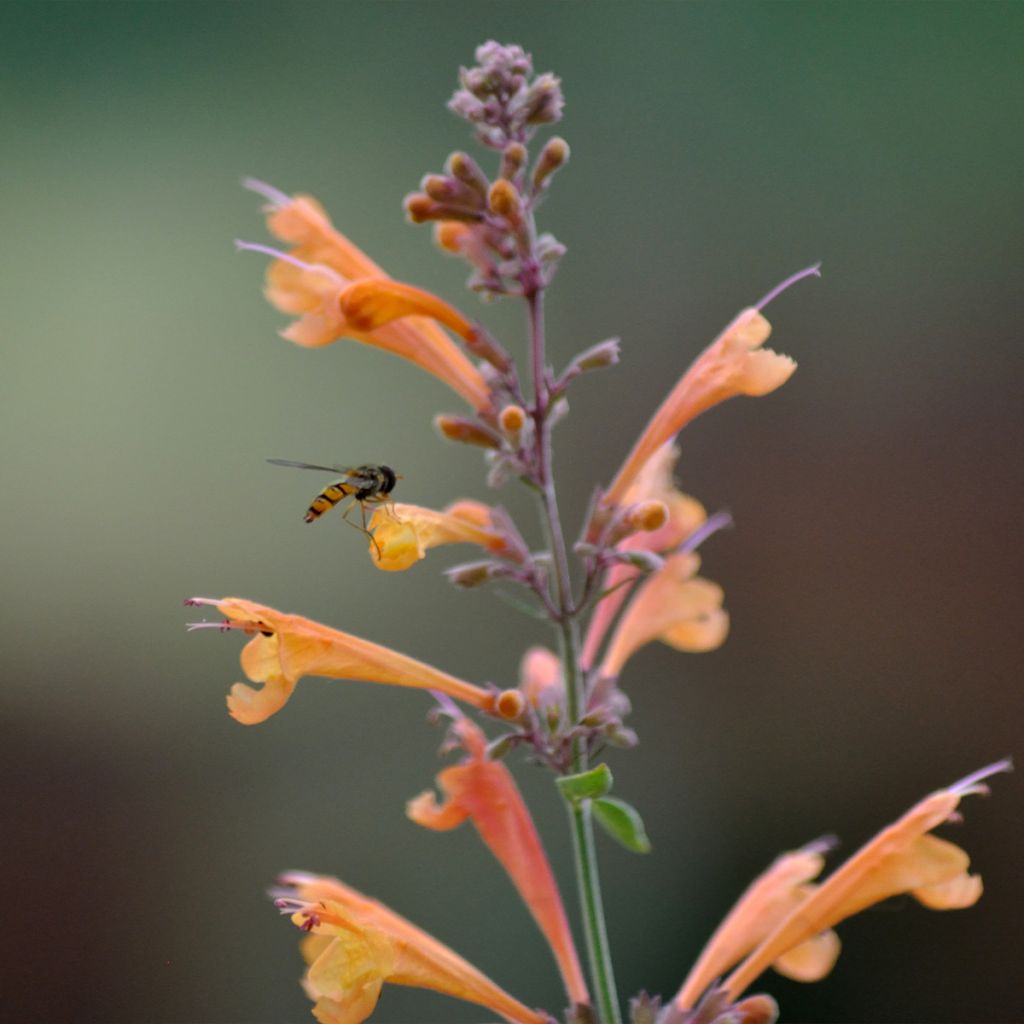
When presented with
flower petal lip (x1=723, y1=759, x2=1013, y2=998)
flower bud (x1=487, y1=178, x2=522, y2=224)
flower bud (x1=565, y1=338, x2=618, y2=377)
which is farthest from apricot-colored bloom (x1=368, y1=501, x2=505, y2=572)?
flower petal lip (x1=723, y1=759, x2=1013, y2=998)

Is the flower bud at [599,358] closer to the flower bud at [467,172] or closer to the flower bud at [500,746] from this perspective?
the flower bud at [467,172]

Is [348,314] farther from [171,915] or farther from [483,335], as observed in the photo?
[171,915]

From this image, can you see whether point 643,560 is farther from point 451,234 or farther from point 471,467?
point 471,467

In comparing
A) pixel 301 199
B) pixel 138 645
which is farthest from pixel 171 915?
pixel 301 199

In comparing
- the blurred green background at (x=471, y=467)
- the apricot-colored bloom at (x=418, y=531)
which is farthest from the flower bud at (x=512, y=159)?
the blurred green background at (x=471, y=467)

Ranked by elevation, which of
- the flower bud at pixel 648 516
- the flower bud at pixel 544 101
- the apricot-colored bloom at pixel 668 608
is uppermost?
the flower bud at pixel 544 101

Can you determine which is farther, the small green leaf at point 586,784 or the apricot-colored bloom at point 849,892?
the apricot-colored bloom at point 849,892

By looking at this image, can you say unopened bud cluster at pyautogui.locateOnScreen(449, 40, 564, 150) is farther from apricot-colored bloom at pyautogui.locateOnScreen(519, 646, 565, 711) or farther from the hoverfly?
apricot-colored bloom at pyautogui.locateOnScreen(519, 646, 565, 711)
